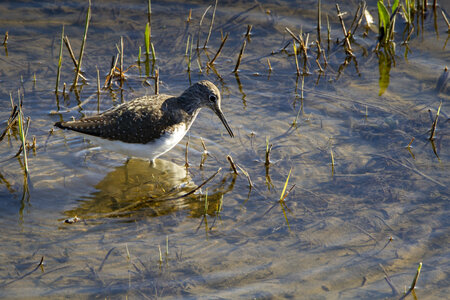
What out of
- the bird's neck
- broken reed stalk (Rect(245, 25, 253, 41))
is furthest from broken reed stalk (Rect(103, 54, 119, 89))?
broken reed stalk (Rect(245, 25, 253, 41))

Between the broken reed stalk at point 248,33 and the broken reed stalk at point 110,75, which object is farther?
the broken reed stalk at point 248,33

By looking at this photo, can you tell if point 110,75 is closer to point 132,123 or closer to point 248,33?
point 132,123

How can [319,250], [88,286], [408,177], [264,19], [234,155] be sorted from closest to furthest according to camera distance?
1. [88,286]
2. [319,250]
3. [408,177]
4. [234,155]
5. [264,19]

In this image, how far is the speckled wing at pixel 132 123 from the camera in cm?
678

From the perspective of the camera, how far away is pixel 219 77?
30.1ft

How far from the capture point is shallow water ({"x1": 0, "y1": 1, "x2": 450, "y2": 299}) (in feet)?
18.1

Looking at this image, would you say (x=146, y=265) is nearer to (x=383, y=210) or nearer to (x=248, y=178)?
(x=248, y=178)

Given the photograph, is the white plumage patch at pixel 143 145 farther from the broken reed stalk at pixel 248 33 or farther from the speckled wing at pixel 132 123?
the broken reed stalk at pixel 248 33

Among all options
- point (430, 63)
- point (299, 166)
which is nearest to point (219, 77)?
point (299, 166)

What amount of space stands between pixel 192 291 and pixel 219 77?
15.0 ft

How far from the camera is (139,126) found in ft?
22.9

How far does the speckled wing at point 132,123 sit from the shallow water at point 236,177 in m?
0.62

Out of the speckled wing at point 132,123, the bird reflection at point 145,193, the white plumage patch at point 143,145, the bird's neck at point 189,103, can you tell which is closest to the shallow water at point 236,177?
the bird reflection at point 145,193

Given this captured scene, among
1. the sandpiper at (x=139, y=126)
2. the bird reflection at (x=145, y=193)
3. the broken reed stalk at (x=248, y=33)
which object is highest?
the broken reed stalk at (x=248, y=33)
